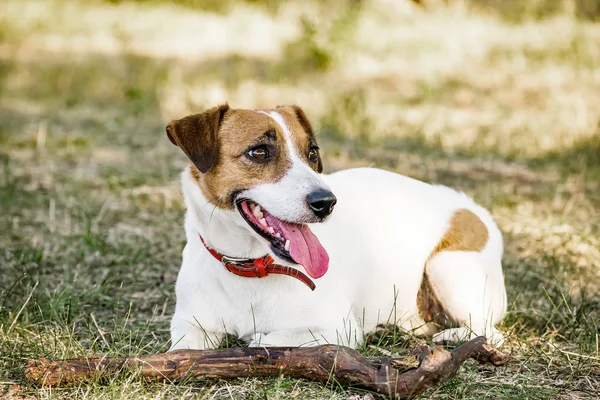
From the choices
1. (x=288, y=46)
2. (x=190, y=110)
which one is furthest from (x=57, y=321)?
(x=288, y=46)

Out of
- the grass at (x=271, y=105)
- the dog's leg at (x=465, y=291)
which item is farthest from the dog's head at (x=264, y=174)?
the dog's leg at (x=465, y=291)

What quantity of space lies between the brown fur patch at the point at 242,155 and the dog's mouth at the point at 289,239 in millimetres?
108

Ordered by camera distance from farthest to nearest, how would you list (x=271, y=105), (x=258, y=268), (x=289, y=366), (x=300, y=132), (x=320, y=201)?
1. (x=271, y=105)
2. (x=300, y=132)
3. (x=258, y=268)
4. (x=320, y=201)
5. (x=289, y=366)

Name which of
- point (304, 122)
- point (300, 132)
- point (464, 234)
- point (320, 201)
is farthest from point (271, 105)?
point (320, 201)

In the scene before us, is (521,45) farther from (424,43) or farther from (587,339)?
(587,339)

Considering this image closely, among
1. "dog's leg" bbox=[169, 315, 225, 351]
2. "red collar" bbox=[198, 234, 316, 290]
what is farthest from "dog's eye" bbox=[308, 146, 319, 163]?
"dog's leg" bbox=[169, 315, 225, 351]

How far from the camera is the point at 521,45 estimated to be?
40.9ft

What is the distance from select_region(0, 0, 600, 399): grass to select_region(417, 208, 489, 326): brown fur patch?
33 centimetres

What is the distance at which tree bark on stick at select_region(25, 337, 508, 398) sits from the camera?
3061 millimetres

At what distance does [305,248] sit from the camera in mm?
3594

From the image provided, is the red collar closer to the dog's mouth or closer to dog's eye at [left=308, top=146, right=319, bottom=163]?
the dog's mouth

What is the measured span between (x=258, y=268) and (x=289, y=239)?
232 mm

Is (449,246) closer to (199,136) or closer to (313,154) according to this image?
(313,154)

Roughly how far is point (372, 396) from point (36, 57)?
10422mm
